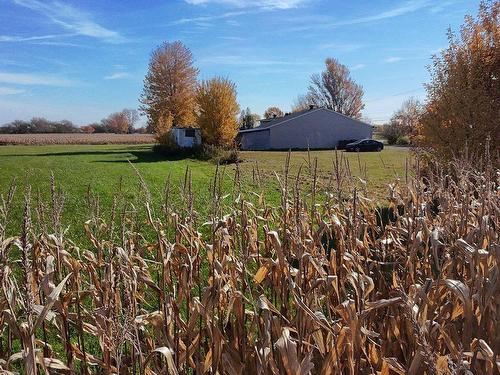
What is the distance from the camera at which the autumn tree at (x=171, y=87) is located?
47.9 metres

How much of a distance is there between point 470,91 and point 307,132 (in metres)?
36.8

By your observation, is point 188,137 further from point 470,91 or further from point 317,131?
point 470,91

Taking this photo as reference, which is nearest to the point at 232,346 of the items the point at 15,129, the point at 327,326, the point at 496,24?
the point at 327,326

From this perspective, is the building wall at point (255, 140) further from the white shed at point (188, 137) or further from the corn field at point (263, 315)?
the corn field at point (263, 315)

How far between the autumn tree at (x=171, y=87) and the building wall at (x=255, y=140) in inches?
262

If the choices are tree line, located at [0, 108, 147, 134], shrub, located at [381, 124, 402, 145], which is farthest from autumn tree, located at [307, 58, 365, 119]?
tree line, located at [0, 108, 147, 134]

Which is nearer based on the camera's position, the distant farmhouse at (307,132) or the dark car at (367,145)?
the dark car at (367,145)

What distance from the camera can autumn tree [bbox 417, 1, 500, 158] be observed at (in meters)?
10.2

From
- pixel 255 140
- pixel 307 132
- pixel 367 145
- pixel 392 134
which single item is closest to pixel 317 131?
pixel 307 132

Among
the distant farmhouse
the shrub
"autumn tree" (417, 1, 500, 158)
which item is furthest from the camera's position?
the shrub

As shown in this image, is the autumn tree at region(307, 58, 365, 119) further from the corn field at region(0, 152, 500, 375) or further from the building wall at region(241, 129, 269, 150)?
the corn field at region(0, 152, 500, 375)

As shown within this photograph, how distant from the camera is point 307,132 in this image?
46.7m

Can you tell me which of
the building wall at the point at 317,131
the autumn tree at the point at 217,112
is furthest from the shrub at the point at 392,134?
the autumn tree at the point at 217,112

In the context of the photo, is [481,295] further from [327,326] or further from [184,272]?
[184,272]
